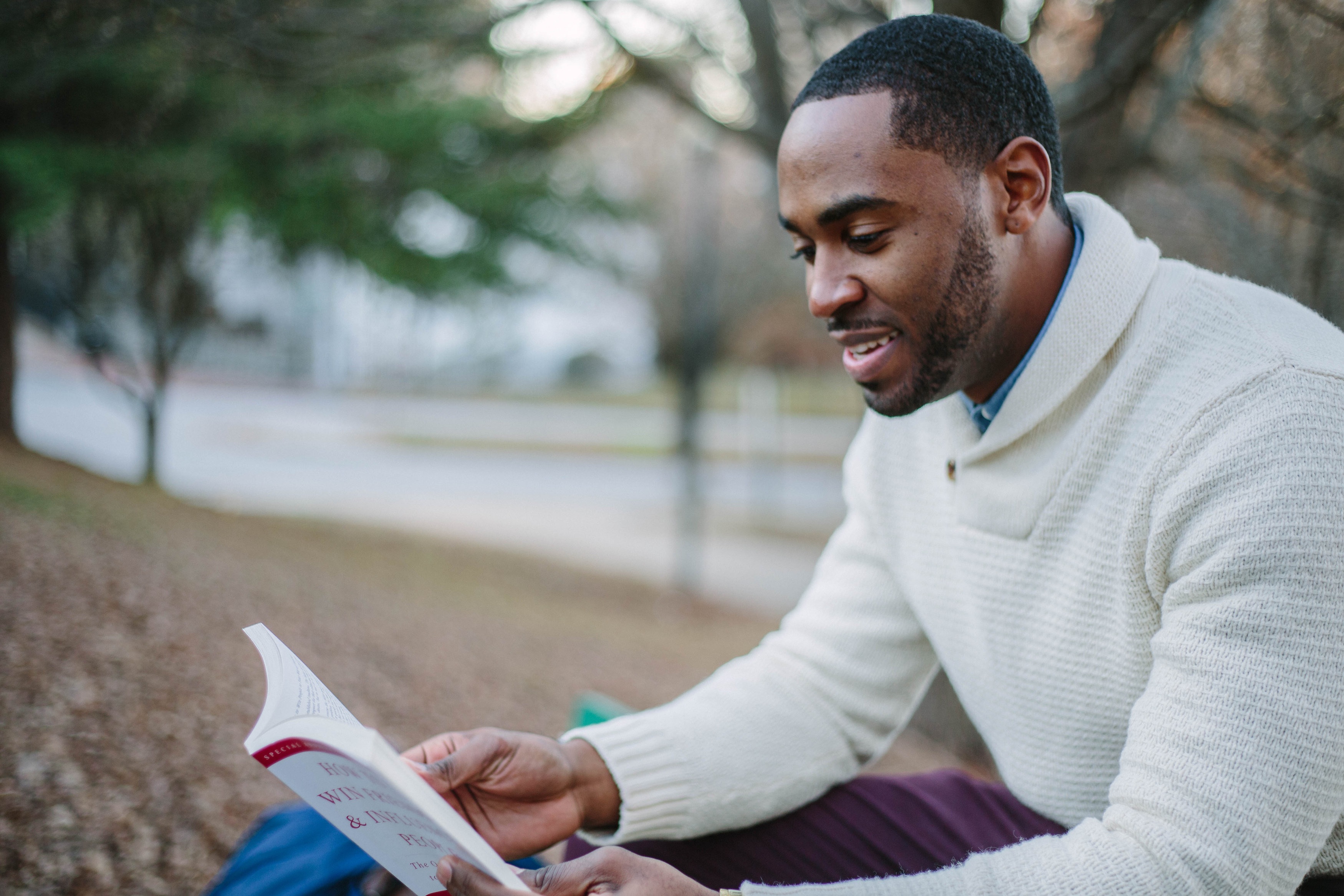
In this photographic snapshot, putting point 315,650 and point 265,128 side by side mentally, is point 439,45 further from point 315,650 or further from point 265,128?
point 315,650

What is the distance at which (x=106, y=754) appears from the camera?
8.84ft

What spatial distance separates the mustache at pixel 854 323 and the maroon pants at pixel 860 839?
0.88 meters

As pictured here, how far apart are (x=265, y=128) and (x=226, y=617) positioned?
3397mm

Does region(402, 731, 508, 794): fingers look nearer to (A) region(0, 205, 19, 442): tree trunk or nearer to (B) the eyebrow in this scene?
(B) the eyebrow

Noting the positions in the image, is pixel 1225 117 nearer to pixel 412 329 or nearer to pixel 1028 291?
pixel 1028 291

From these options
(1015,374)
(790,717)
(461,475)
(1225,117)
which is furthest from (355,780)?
(461,475)

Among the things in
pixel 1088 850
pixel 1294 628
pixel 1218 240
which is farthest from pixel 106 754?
pixel 1218 240

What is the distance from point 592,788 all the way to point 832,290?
96cm

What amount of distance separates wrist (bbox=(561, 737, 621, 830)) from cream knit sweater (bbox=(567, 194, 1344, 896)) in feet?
0.11

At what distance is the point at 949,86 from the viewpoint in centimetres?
154

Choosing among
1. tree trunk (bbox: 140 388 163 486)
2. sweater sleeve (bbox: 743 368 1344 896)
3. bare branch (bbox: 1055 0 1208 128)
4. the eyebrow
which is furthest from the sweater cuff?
tree trunk (bbox: 140 388 163 486)

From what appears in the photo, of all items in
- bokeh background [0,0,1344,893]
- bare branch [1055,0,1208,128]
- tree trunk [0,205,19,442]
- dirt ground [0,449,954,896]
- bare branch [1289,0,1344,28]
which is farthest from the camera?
tree trunk [0,205,19,442]

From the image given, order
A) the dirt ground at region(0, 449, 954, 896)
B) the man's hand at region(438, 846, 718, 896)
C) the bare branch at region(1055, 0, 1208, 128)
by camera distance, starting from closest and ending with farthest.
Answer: the man's hand at region(438, 846, 718, 896)
the dirt ground at region(0, 449, 954, 896)
the bare branch at region(1055, 0, 1208, 128)

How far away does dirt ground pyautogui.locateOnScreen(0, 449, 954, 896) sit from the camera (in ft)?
8.09
